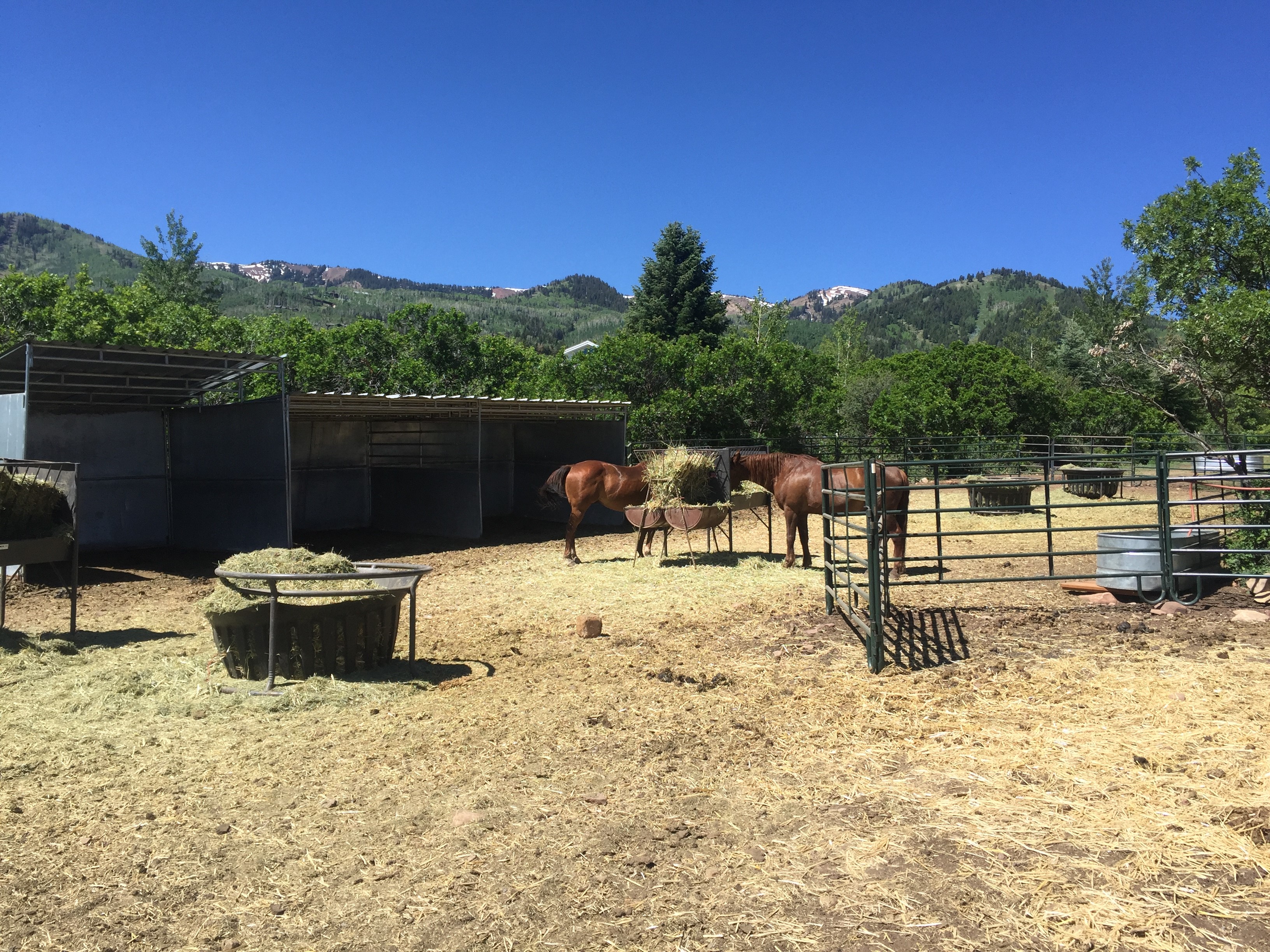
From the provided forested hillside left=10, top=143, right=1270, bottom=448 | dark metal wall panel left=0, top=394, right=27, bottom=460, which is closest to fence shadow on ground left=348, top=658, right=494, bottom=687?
dark metal wall panel left=0, top=394, right=27, bottom=460

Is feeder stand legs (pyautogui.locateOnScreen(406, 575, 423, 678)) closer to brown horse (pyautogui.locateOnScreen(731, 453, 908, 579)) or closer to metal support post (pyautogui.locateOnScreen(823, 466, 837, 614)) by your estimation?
metal support post (pyautogui.locateOnScreen(823, 466, 837, 614))

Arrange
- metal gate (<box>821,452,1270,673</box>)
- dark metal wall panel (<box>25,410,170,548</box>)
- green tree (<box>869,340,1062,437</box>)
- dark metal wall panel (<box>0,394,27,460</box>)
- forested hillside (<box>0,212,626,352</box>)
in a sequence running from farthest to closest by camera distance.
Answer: forested hillside (<box>0,212,626,352</box>) → green tree (<box>869,340,1062,437</box>) → dark metal wall panel (<box>25,410,170,548</box>) → dark metal wall panel (<box>0,394,27,460</box>) → metal gate (<box>821,452,1270,673</box>)

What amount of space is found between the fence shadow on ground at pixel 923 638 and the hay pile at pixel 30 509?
21.1 feet

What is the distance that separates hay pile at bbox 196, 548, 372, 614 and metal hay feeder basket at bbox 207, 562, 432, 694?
0.04m

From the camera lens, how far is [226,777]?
12.4ft

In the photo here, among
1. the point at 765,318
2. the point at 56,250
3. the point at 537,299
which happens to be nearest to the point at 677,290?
the point at 765,318

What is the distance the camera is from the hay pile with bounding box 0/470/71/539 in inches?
245

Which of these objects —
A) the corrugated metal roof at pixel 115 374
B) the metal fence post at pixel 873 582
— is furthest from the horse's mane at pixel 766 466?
the corrugated metal roof at pixel 115 374

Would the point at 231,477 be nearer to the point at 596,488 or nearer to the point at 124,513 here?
the point at 124,513

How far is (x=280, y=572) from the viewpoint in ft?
17.0

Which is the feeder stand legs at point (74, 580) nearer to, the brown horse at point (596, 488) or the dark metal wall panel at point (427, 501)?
the brown horse at point (596, 488)

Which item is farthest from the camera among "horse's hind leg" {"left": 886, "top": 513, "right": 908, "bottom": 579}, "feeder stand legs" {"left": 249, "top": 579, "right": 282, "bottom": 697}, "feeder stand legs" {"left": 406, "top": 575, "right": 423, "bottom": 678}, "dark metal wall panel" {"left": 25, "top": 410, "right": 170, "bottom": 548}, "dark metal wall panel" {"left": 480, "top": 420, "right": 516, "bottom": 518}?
"dark metal wall panel" {"left": 480, "top": 420, "right": 516, "bottom": 518}

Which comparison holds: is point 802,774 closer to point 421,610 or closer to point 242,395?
point 421,610

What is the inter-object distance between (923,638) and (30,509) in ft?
22.5
